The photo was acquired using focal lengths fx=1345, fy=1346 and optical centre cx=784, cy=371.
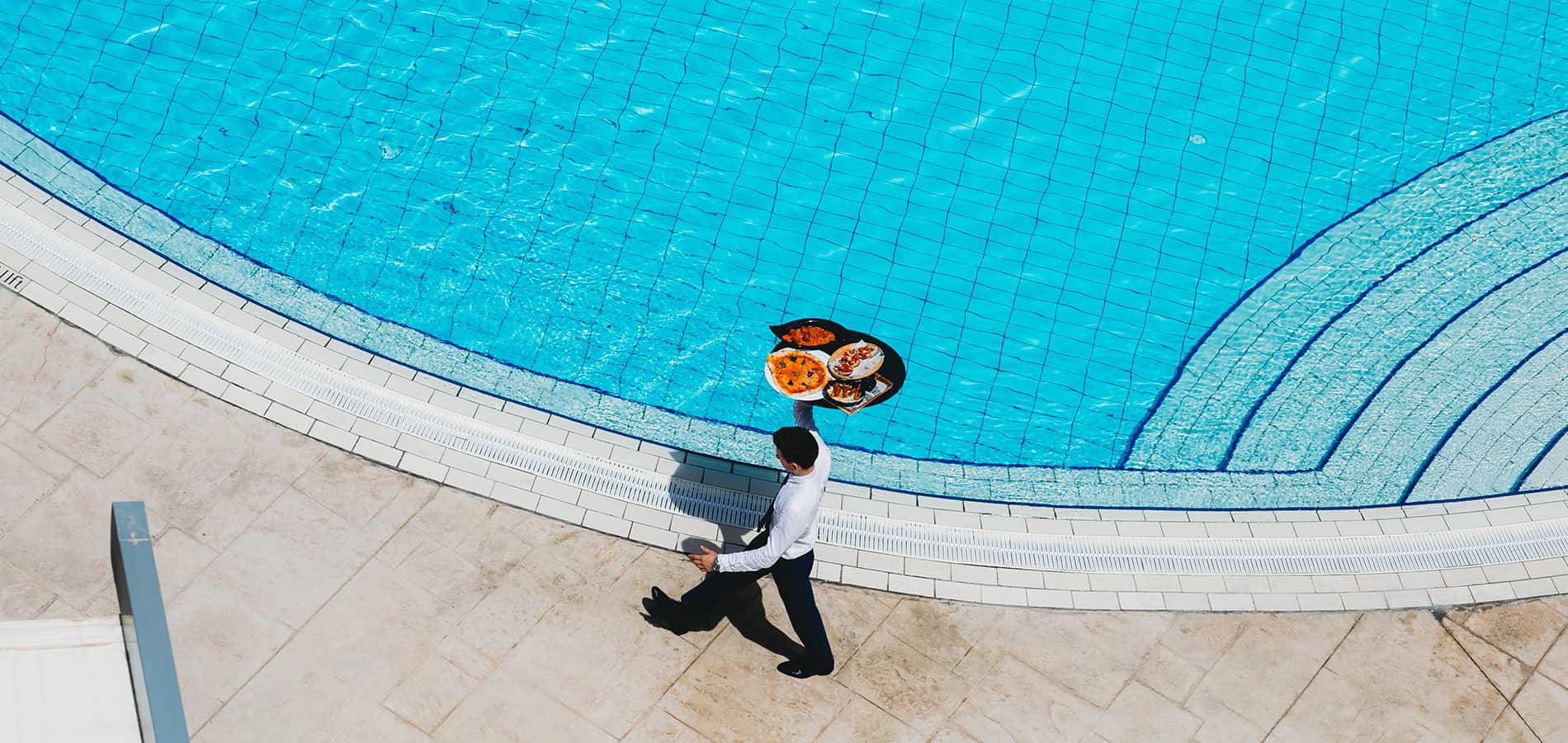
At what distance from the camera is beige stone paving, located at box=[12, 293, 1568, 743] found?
6215mm

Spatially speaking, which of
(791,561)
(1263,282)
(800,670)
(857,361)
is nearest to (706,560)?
(791,561)

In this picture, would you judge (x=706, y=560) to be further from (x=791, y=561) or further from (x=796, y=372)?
(x=796, y=372)

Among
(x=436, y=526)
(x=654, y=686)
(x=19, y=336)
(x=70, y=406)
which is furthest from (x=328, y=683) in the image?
(x=19, y=336)

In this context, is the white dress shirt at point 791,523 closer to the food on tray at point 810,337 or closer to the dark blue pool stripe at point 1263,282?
the food on tray at point 810,337

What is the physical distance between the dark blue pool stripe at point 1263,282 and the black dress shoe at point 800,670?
2615mm

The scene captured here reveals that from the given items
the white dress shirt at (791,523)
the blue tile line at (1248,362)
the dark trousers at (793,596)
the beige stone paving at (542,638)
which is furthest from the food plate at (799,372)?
the blue tile line at (1248,362)

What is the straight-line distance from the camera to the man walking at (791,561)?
5.54 metres

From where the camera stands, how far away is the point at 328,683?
6172 millimetres

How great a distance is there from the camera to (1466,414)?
26.8 ft

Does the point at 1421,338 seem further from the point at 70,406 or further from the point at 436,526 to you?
the point at 70,406

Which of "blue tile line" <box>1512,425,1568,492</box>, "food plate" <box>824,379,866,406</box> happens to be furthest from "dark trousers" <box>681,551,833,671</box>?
"blue tile line" <box>1512,425,1568,492</box>

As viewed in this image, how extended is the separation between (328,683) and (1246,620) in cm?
450

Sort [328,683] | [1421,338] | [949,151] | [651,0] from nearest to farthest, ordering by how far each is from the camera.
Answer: [328,683], [1421,338], [949,151], [651,0]

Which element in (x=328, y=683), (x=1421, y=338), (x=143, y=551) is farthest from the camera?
(x=1421, y=338)
